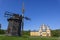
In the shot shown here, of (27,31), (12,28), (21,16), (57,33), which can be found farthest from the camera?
(27,31)

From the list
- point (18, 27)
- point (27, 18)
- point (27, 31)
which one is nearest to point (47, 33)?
point (27, 31)

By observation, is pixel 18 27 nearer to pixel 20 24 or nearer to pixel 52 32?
pixel 20 24

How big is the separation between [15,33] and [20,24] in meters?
3.46

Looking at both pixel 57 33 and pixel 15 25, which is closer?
pixel 15 25

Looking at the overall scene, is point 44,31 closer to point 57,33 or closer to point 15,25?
point 57,33

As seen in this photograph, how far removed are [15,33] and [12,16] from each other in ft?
18.8

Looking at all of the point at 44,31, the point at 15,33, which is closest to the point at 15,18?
the point at 15,33

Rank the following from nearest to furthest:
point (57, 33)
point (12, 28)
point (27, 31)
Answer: point (12, 28), point (57, 33), point (27, 31)

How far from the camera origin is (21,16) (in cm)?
5331

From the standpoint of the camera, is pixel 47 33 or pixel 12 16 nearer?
pixel 12 16

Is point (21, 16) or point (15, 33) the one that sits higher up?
point (21, 16)

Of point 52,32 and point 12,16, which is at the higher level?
point 12,16

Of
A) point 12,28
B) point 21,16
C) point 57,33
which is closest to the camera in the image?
point 12,28

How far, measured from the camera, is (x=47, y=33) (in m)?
82.2
